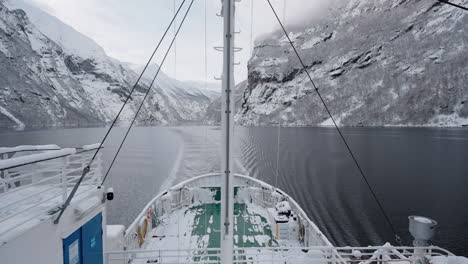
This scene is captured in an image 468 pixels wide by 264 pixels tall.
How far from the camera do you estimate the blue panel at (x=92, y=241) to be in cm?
521

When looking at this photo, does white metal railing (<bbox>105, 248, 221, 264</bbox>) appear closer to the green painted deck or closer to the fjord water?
the green painted deck

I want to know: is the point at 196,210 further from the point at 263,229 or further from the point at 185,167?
the point at 185,167

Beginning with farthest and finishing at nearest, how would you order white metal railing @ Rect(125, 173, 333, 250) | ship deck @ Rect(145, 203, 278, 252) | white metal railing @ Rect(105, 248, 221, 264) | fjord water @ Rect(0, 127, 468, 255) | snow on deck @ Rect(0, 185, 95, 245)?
fjord water @ Rect(0, 127, 468, 255) → ship deck @ Rect(145, 203, 278, 252) → white metal railing @ Rect(125, 173, 333, 250) → white metal railing @ Rect(105, 248, 221, 264) → snow on deck @ Rect(0, 185, 95, 245)

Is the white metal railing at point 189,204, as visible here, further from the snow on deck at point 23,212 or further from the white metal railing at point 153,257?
the snow on deck at point 23,212

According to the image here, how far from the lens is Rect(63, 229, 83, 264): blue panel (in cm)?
455

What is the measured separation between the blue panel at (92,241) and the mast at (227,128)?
3.38 m

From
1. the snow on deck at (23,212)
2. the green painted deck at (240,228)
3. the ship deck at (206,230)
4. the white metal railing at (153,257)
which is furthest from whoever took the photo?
the green painted deck at (240,228)

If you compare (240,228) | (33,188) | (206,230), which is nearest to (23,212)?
(33,188)

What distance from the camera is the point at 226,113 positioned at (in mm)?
3719

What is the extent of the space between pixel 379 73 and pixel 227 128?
6562 inches

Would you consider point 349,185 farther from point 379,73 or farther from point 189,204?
point 379,73

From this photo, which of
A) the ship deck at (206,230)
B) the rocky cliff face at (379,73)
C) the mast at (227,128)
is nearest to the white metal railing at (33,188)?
the mast at (227,128)

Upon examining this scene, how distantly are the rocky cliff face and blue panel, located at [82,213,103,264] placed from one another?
3685 inches

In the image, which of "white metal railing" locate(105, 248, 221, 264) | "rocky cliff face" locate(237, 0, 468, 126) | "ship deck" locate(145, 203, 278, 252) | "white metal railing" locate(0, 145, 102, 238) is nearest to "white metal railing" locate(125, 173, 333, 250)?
"ship deck" locate(145, 203, 278, 252)
